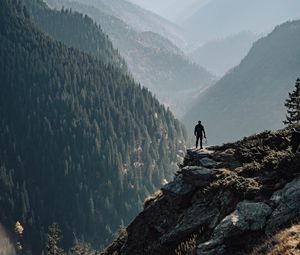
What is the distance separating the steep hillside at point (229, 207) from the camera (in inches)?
784

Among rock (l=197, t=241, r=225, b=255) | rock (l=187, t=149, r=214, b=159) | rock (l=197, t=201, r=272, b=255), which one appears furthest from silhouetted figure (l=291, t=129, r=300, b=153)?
rock (l=197, t=241, r=225, b=255)

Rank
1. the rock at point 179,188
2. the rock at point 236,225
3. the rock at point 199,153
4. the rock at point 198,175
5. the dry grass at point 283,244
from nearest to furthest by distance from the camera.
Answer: the dry grass at point 283,244 < the rock at point 236,225 < the rock at point 198,175 < the rock at point 179,188 < the rock at point 199,153

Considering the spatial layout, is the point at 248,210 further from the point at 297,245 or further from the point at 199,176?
the point at 199,176

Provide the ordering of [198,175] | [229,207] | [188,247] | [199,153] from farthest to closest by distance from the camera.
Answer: [199,153] → [198,175] → [229,207] → [188,247]

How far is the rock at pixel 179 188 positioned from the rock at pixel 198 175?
0.96 feet

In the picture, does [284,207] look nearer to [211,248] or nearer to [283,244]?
[283,244]

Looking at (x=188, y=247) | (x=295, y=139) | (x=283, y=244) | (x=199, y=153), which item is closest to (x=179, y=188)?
(x=199, y=153)

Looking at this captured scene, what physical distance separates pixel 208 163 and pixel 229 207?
7.03 m

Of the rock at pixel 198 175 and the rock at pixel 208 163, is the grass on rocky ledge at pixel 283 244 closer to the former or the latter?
the rock at pixel 198 175

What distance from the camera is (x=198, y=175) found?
2786cm

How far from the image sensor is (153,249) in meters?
25.8

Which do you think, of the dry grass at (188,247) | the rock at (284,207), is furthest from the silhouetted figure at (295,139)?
the dry grass at (188,247)

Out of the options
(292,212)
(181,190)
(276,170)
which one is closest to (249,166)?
(276,170)

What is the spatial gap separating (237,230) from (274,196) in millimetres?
2705
